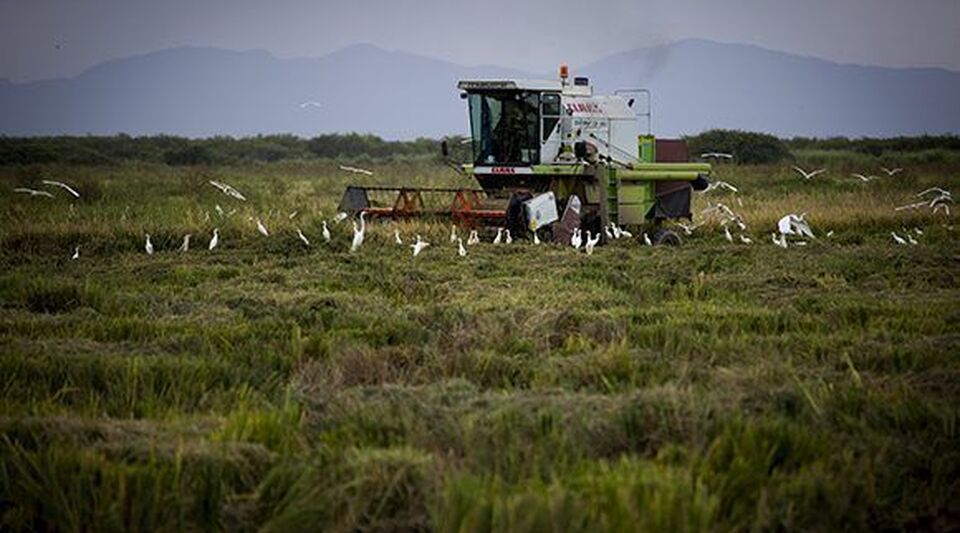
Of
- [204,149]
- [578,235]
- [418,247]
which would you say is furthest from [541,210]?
[204,149]

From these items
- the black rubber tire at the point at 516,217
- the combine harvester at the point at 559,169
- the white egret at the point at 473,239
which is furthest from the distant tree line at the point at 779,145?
the white egret at the point at 473,239

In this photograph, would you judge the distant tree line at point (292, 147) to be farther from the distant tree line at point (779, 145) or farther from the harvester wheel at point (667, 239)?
the harvester wheel at point (667, 239)

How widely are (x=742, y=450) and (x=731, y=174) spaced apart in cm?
3395

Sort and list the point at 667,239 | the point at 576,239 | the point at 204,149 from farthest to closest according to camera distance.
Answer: the point at 204,149, the point at 667,239, the point at 576,239

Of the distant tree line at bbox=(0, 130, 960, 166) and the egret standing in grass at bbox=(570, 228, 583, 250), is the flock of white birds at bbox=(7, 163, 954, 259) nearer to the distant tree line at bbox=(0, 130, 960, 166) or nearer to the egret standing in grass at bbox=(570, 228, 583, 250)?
the egret standing in grass at bbox=(570, 228, 583, 250)

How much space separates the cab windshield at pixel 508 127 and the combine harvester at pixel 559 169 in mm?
16

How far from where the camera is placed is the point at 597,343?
7809 millimetres

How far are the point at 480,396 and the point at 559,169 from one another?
1188 cm

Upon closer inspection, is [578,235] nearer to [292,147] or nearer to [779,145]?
[779,145]

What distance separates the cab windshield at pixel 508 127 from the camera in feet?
60.2

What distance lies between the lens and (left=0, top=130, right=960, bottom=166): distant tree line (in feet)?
163

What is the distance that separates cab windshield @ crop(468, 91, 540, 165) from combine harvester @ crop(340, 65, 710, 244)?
2 centimetres

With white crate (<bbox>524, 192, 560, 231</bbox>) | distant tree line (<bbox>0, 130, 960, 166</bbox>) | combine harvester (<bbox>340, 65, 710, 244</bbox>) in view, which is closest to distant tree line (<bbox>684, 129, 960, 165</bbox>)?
distant tree line (<bbox>0, 130, 960, 166</bbox>)

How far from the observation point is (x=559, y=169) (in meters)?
17.7
